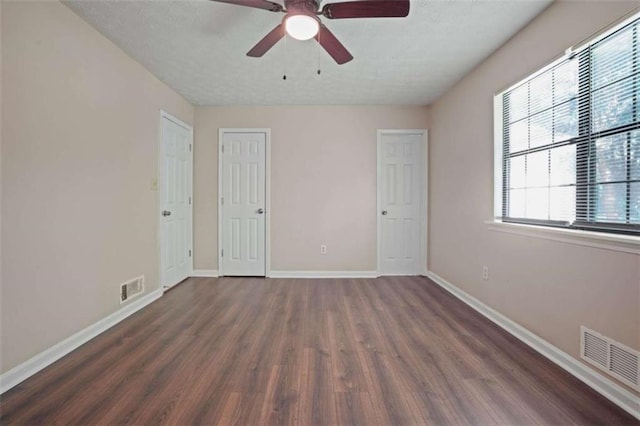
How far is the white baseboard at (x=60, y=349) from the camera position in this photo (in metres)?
1.64

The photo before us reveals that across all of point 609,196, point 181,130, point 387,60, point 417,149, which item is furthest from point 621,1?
point 181,130

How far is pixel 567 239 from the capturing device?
1822 millimetres

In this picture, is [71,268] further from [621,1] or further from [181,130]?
[621,1]

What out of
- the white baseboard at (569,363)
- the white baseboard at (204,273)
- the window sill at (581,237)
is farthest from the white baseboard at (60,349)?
the window sill at (581,237)

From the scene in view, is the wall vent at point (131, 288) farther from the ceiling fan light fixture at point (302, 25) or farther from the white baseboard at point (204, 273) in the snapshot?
the ceiling fan light fixture at point (302, 25)

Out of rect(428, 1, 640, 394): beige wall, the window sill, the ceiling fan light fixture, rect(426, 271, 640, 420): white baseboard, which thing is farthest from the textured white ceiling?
rect(426, 271, 640, 420): white baseboard

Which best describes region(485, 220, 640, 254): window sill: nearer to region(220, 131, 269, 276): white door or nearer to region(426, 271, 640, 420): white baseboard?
region(426, 271, 640, 420): white baseboard

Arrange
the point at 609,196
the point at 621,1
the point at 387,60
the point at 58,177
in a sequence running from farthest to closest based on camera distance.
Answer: the point at 387,60 < the point at 58,177 < the point at 609,196 < the point at 621,1

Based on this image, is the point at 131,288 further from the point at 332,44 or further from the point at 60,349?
the point at 332,44

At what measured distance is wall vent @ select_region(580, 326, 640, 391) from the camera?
4.70ft

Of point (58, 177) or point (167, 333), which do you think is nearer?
point (58, 177)

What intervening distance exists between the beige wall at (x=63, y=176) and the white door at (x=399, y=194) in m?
3.06

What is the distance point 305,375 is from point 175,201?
110 inches

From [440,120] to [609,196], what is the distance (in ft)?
7.75
